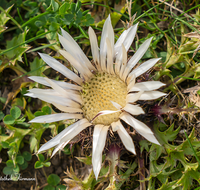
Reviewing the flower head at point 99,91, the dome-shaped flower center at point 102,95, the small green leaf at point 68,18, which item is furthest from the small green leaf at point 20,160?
the small green leaf at point 68,18

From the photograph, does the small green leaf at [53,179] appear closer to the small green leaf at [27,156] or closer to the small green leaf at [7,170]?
the small green leaf at [27,156]

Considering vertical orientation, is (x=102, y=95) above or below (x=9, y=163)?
above

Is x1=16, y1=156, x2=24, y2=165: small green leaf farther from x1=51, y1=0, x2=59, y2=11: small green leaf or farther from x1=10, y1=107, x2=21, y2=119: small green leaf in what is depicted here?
x1=51, y1=0, x2=59, y2=11: small green leaf

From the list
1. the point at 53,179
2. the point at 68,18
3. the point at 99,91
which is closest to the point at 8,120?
the point at 53,179

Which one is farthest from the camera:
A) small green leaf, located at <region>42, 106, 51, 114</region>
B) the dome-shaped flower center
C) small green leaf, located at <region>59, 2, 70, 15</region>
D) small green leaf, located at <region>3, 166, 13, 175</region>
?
small green leaf, located at <region>3, 166, 13, 175</region>

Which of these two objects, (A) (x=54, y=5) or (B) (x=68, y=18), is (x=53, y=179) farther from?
(A) (x=54, y=5)

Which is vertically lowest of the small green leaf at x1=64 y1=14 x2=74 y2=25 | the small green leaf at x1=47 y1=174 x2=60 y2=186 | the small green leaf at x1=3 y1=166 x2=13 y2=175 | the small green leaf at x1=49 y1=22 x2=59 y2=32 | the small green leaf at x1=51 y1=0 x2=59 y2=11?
the small green leaf at x1=47 y1=174 x2=60 y2=186

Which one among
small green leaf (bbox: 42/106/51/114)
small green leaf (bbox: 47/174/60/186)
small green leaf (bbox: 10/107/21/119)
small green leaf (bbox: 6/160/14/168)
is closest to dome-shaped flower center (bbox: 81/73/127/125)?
small green leaf (bbox: 42/106/51/114)

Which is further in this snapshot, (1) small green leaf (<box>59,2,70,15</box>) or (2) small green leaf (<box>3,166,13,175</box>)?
(2) small green leaf (<box>3,166,13,175</box>)
